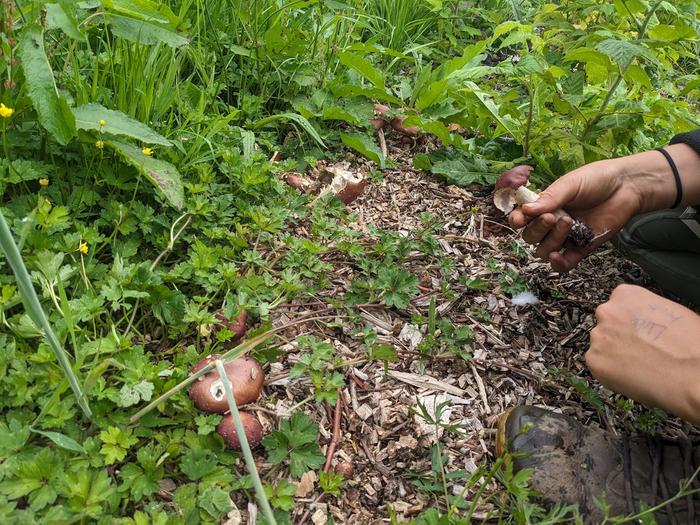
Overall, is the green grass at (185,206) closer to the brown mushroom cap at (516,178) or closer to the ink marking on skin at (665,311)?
the brown mushroom cap at (516,178)

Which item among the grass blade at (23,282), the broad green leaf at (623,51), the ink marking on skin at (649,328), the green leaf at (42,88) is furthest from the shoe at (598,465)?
the green leaf at (42,88)

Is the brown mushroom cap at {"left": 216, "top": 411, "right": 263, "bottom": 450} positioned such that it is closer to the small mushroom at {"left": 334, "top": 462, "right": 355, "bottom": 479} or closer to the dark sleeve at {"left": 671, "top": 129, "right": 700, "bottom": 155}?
the small mushroom at {"left": 334, "top": 462, "right": 355, "bottom": 479}

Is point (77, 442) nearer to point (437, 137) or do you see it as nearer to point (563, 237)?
point (563, 237)

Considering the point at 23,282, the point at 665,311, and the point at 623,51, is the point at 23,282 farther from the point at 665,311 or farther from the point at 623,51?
the point at 623,51

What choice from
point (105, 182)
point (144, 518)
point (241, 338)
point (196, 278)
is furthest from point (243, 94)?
point (144, 518)

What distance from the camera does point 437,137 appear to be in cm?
276

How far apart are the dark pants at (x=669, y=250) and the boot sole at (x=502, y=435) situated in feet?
2.73

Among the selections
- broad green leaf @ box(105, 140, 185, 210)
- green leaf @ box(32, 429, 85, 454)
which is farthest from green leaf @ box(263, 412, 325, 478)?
broad green leaf @ box(105, 140, 185, 210)

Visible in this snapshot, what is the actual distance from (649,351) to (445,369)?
1.86 ft

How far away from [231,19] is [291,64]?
325 mm

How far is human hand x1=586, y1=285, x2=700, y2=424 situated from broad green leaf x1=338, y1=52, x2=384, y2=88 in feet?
4.76

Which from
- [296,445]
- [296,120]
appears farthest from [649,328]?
[296,120]

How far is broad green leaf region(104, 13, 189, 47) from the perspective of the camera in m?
1.80

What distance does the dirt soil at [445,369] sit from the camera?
4.72 ft
